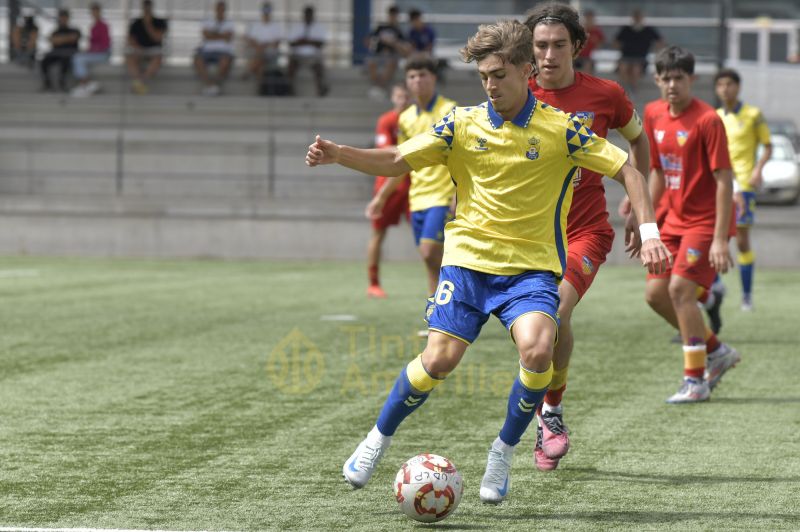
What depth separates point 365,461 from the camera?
16.5 ft

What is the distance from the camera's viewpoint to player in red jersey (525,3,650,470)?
593cm

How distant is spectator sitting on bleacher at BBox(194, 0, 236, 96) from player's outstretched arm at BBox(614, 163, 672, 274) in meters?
19.9

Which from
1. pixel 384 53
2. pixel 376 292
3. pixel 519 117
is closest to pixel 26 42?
pixel 384 53

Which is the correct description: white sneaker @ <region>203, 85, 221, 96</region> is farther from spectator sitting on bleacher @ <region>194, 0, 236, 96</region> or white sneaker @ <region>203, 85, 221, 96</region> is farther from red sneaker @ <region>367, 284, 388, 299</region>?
red sneaker @ <region>367, 284, 388, 299</region>

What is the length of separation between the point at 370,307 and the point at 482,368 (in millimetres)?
4307

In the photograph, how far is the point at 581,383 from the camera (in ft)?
27.3

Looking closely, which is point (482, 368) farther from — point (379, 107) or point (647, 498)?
point (379, 107)

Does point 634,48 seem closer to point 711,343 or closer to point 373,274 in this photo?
point 373,274

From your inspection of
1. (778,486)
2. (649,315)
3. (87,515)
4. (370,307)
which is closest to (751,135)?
(649,315)

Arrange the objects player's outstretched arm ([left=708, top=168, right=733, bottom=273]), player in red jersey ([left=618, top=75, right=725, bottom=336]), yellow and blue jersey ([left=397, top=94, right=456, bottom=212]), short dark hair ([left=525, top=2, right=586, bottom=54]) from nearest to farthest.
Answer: short dark hair ([left=525, top=2, right=586, bottom=54]), player in red jersey ([left=618, top=75, right=725, bottom=336]), player's outstretched arm ([left=708, top=168, right=733, bottom=273]), yellow and blue jersey ([left=397, top=94, right=456, bottom=212])

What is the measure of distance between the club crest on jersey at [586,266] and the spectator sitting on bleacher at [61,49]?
20092mm

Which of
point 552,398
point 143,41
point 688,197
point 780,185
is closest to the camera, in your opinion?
point 552,398

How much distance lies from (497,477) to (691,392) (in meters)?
2.96

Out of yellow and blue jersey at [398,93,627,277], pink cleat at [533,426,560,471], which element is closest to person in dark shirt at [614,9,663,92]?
pink cleat at [533,426,560,471]
